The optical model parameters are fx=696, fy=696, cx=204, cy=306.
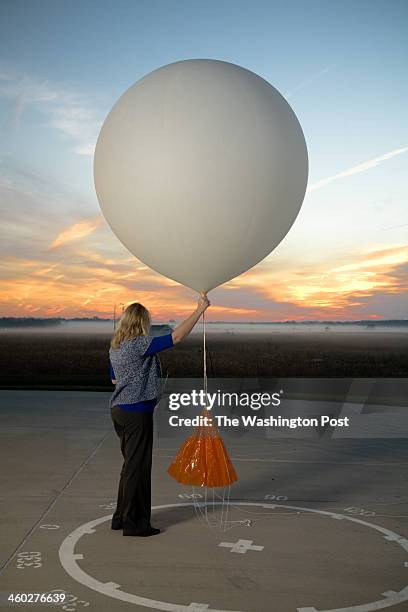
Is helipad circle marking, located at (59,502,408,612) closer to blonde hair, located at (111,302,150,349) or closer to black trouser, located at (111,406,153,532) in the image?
black trouser, located at (111,406,153,532)

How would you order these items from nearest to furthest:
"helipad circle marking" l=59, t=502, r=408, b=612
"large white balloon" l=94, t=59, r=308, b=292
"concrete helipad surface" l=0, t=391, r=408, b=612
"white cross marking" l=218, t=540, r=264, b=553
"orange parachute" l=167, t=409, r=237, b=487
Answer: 1. "helipad circle marking" l=59, t=502, r=408, b=612
2. "concrete helipad surface" l=0, t=391, r=408, b=612
3. "white cross marking" l=218, t=540, r=264, b=553
4. "large white balloon" l=94, t=59, r=308, b=292
5. "orange parachute" l=167, t=409, r=237, b=487

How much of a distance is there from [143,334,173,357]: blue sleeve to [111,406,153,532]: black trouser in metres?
0.41

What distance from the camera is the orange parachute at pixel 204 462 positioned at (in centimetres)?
447

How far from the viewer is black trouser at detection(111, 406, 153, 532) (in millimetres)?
4371

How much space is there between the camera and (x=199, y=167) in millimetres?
4305

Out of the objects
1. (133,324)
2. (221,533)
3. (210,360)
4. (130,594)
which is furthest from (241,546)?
(210,360)

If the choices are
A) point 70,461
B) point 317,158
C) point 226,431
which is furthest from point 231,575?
point 317,158

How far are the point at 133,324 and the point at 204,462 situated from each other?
1.01m

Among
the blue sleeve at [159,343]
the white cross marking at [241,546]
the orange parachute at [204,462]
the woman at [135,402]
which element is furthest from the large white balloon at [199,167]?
the white cross marking at [241,546]

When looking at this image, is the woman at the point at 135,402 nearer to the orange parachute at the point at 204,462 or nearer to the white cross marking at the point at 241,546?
the orange parachute at the point at 204,462

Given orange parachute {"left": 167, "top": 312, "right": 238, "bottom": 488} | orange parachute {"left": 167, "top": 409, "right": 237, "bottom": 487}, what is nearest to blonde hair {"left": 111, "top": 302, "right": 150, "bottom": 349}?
orange parachute {"left": 167, "top": 312, "right": 238, "bottom": 488}

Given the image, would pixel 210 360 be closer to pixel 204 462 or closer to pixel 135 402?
pixel 204 462

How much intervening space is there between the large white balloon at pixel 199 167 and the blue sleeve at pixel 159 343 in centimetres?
65

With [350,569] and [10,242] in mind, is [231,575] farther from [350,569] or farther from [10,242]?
[10,242]
